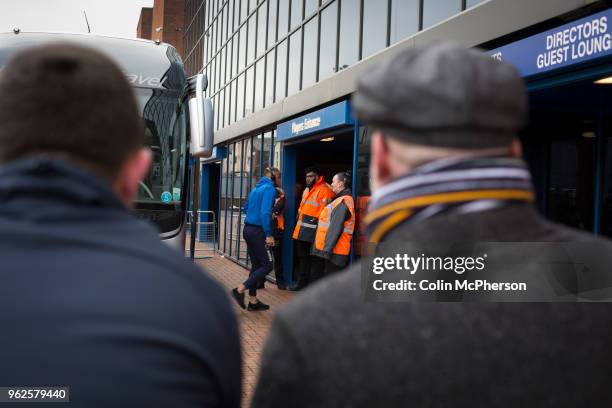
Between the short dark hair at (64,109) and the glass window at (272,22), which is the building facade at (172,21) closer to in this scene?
the glass window at (272,22)

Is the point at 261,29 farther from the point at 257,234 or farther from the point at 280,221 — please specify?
the point at 257,234

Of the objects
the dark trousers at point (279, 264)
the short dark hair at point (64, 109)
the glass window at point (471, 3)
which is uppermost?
the glass window at point (471, 3)

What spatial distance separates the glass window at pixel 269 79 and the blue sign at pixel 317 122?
163cm

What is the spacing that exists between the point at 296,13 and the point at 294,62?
952 millimetres

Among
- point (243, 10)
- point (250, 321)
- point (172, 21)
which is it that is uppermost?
point (172, 21)

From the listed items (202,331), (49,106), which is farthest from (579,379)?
(49,106)

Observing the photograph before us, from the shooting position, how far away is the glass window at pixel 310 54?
11484mm

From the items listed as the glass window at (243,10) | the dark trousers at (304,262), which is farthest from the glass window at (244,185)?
the dark trousers at (304,262)

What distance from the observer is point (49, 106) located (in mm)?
1183

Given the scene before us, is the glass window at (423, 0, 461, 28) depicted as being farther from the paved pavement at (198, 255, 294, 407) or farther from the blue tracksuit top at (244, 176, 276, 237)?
the paved pavement at (198, 255, 294, 407)

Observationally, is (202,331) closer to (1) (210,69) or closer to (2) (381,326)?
(2) (381,326)

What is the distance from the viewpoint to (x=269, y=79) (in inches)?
560

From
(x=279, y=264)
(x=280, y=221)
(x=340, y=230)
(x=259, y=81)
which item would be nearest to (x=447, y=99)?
(x=340, y=230)

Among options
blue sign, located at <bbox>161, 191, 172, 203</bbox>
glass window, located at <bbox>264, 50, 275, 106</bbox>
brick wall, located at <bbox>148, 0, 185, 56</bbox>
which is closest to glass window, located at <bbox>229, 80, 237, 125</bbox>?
glass window, located at <bbox>264, 50, 275, 106</bbox>
